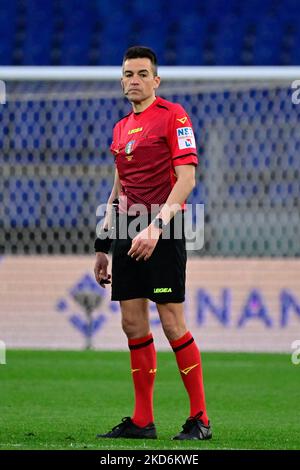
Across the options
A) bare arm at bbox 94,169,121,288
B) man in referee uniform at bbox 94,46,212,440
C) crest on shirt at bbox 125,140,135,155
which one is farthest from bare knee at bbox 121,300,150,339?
crest on shirt at bbox 125,140,135,155

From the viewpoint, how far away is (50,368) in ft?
25.5

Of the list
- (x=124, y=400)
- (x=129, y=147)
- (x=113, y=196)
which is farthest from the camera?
(x=124, y=400)

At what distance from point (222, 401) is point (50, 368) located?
1921 mm

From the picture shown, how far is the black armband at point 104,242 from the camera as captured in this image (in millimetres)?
4996

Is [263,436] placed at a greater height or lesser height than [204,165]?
lesser

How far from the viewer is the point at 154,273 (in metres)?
4.63

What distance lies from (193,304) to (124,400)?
2.76 metres

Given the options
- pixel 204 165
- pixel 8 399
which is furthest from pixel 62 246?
pixel 8 399

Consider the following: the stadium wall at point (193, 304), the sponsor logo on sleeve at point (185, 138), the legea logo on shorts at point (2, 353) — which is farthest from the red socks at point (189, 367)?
the stadium wall at point (193, 304)

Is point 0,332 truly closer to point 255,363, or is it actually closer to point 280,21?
point 255,363

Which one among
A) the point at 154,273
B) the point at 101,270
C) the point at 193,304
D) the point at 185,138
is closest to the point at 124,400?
the point at 101,270

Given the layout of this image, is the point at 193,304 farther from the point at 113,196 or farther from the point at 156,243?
the point at 156,243

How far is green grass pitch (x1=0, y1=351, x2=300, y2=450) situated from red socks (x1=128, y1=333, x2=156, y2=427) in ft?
0.51

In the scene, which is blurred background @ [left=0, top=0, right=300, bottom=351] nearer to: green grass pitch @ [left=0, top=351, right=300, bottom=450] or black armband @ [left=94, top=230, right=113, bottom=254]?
green grass pitch @ [left=0, top=351, right=300, bottom=450]
